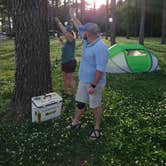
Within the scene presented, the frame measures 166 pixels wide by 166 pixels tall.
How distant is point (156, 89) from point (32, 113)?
468 centimetres

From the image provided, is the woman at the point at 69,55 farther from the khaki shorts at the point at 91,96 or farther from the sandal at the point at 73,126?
the khaki shorts at the point at 91,96

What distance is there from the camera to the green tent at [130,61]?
14.1m

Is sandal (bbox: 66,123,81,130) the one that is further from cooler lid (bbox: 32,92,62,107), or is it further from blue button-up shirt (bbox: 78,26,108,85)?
blue button-up shirt (bbox: 78,26,108,85)

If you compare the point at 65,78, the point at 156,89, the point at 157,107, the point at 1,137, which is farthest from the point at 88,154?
the point at 156,89

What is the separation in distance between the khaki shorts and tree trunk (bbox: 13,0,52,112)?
1.44 metres

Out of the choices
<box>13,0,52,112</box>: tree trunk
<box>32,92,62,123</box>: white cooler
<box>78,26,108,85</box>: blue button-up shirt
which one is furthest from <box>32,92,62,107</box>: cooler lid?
<box>78,26,108,85</box>: blue button-up shirt

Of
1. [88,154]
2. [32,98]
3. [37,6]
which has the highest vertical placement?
[37,6]

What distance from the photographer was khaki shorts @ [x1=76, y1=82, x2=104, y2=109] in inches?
258

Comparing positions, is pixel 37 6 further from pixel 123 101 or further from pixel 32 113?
pixel 123 101

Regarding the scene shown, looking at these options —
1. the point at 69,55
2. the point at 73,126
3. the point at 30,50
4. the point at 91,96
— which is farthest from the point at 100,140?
the point at 69,55

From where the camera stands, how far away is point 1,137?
6738mm

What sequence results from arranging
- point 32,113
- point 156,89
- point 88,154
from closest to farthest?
point 88,154 → point 32,113 → point 156,89

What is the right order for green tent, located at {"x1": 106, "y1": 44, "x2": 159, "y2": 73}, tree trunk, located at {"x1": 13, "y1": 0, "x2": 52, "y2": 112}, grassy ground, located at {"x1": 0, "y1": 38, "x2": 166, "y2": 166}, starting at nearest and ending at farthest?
grassy ground, located at {"x1": 0, "y1": 38, "x2": 166, "y2": 166} → tree trunk, located at {"x1": 13, "y1": 0, "x2": 52, "y2": 112} → green tent, located at {"x1": 106, "y1": 44, "x2": 159, "y2": 73}

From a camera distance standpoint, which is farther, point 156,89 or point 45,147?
point 156,89
